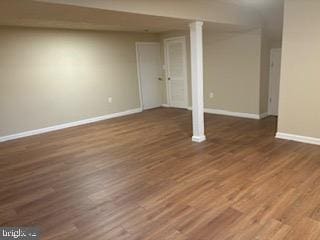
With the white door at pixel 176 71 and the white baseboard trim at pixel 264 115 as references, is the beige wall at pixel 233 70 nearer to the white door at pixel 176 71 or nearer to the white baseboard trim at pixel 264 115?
the white baseboard trim at pixel 264 115

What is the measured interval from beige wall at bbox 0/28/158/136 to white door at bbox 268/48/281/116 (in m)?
3.45

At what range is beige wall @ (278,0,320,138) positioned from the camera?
13.1 feet

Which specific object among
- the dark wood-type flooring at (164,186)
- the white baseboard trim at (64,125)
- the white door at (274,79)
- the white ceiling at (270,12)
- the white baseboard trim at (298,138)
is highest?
the white ceiling at (270,12)

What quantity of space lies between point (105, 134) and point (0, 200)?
2.65 m

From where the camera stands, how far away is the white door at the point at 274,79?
587 cm

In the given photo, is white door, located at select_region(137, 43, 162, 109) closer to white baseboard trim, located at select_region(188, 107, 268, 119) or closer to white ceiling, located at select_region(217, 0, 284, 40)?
white baseboard trim, located at select_region(188, 107, 268, 119)

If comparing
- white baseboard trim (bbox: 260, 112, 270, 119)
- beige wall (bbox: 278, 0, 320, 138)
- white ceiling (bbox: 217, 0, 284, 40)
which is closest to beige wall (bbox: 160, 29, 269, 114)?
white baseboard trim (bbox: 260, 112, 270, 119)

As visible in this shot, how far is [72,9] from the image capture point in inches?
111

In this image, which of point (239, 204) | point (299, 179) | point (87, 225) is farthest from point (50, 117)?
point (299, 179)

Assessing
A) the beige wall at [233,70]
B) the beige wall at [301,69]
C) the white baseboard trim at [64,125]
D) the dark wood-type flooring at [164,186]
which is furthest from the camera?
the beige wall at [233,70]

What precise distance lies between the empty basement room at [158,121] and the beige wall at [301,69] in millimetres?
16

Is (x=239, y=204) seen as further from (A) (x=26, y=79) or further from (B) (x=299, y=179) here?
(A) (x=26, y=79)

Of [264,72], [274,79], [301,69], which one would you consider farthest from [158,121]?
[301,69]

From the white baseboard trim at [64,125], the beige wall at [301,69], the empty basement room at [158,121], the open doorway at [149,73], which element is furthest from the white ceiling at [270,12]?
the white baseboard trim at [64,125]
